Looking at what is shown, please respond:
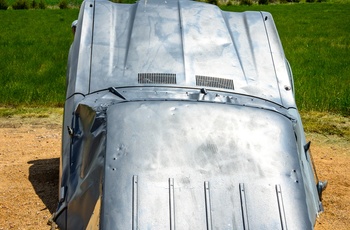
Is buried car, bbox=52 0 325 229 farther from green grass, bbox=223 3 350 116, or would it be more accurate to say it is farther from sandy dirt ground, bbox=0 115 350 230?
green grass, bbox=223 3 350 116

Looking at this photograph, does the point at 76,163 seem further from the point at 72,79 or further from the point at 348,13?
the point at 348,13

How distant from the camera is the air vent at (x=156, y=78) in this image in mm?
5086

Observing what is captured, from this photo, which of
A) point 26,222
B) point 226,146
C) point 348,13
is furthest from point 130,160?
point 348,13

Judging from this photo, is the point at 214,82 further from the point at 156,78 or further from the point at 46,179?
the point at 46,179

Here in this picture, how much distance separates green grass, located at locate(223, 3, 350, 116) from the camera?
11.8m

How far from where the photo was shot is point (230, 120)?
4.38m

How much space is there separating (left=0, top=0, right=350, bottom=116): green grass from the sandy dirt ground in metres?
1.92

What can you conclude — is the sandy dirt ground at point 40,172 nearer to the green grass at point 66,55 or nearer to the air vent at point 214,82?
the green grass at point 66,55

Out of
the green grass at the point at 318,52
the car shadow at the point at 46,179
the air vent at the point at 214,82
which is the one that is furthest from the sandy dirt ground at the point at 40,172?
the green grass at the point at 318,52

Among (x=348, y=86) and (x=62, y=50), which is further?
(x=62, y=50)

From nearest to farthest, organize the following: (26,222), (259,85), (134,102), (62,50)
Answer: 1. (134,102)
2. (259,85)
3. (26,222)
4. (62,50)

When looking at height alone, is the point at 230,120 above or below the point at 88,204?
above

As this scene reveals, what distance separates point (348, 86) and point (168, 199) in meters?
9.99

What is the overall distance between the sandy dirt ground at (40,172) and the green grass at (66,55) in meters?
1.92
